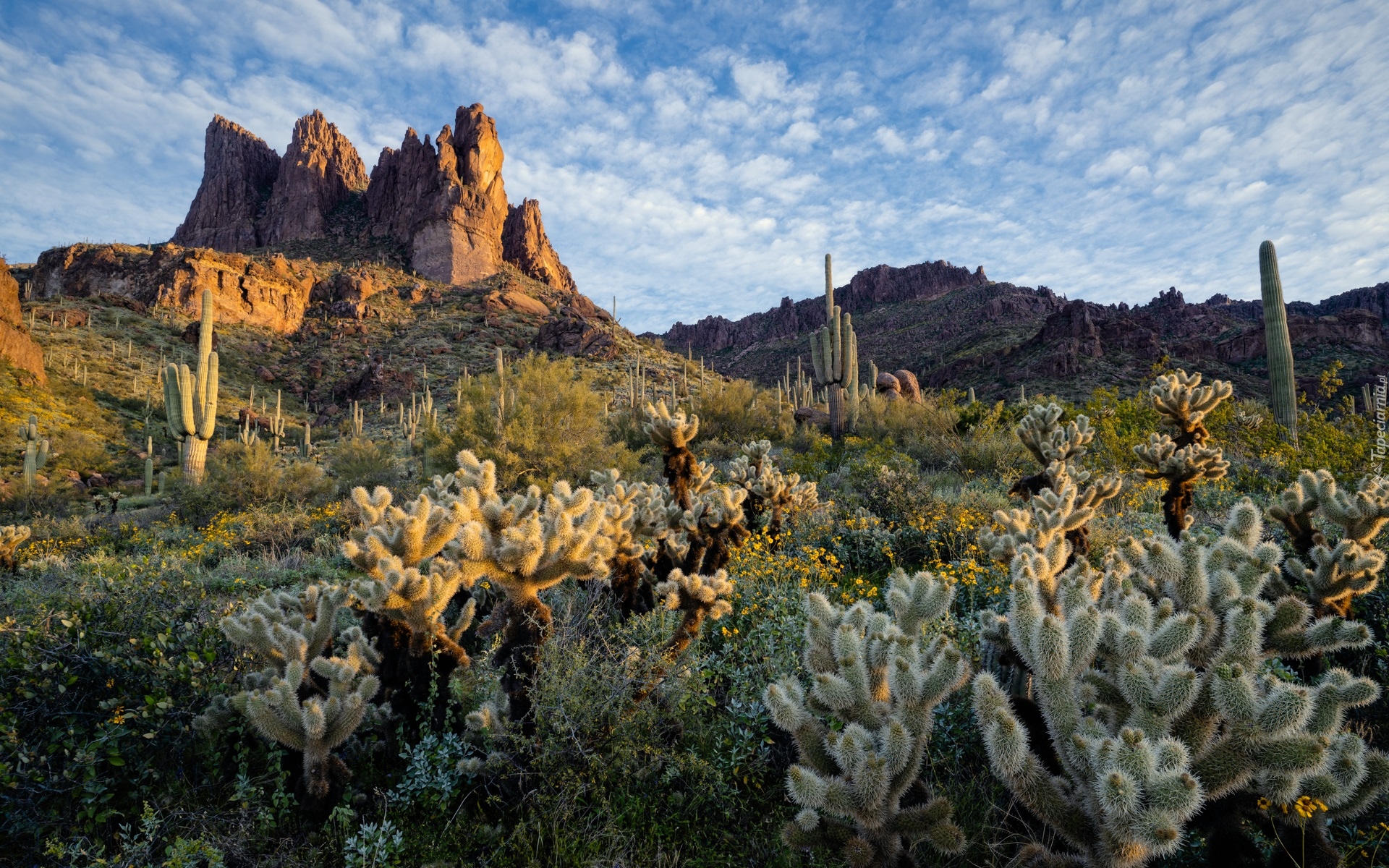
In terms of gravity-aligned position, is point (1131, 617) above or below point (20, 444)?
below

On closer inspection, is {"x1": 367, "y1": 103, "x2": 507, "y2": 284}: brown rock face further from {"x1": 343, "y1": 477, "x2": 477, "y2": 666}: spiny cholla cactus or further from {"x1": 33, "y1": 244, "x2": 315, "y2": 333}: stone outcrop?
{"x1": 343, "y1": 477, "x2": 477, "y2": 666}: spiny cholla cactus

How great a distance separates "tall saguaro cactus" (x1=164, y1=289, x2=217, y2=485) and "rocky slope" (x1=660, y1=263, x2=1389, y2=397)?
23.4 metres

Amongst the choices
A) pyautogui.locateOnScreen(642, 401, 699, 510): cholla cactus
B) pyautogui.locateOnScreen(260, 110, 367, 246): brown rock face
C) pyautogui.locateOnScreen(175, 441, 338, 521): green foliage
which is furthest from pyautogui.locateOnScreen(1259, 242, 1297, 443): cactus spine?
pyautogui.locateOnScreen(260, 110, 367, 246): brown rock face

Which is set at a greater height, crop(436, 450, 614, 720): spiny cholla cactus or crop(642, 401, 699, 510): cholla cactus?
crop(642, 401, 699, 510): cholla cactus

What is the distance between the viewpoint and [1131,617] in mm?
2232

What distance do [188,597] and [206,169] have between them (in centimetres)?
11843

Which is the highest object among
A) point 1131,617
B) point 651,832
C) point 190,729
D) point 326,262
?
point 326,262

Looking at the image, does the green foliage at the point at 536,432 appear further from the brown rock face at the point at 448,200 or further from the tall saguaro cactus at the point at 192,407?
the brown rock face at the point at 448,200

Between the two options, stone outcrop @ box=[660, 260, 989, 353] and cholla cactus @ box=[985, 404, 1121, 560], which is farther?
stone outcrop @ box=[660, 260, 989, 353]

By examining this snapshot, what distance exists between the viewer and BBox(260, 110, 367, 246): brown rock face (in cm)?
7688

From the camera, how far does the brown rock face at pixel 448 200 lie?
70.2 metres

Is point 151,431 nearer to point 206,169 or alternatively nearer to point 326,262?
point 326,262

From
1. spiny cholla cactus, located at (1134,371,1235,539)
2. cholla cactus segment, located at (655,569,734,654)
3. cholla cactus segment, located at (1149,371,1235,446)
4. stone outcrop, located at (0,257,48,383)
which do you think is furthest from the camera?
stone outcrop, located at (0,257,48,383)

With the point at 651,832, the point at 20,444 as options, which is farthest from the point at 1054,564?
the point at 20,444
